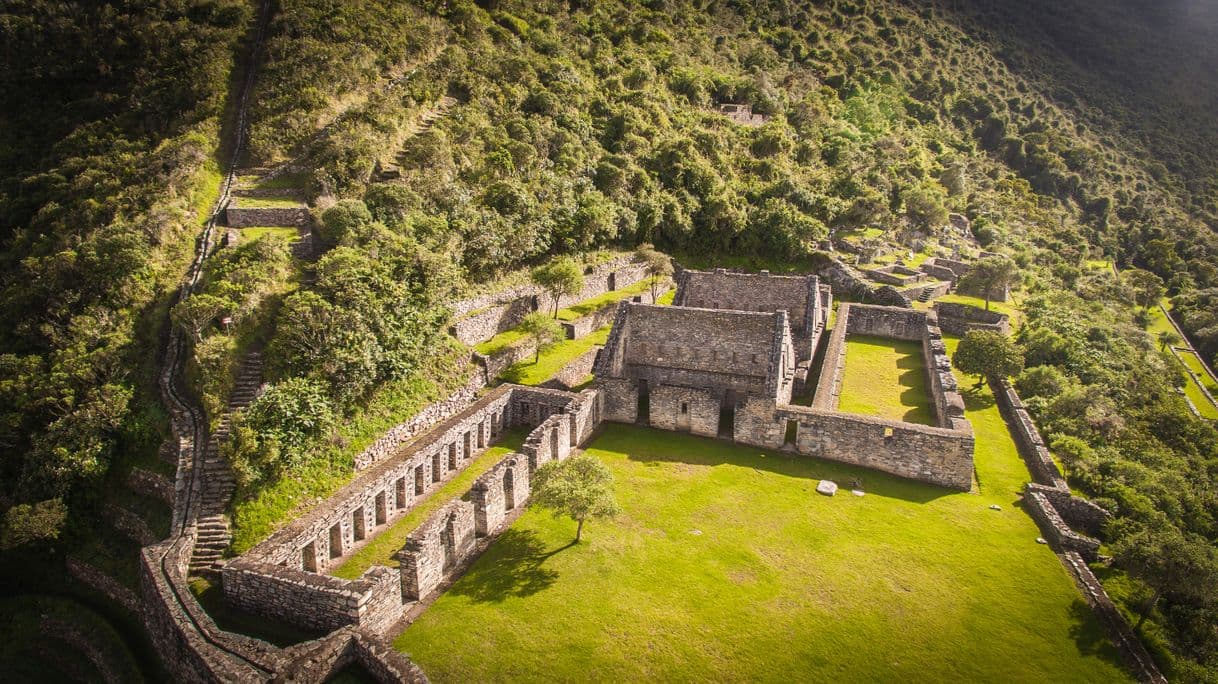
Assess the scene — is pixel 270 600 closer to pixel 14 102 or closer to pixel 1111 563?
pixel 1111 563

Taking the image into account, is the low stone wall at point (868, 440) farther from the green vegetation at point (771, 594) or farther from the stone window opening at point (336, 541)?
the stone window opening at point (336, 541)

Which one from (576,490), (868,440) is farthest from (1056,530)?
(576,490)

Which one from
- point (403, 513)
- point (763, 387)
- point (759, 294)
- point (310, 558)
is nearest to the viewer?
point (310, 558)

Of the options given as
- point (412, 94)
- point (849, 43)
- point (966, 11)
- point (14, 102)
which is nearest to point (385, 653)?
point (412, 94)

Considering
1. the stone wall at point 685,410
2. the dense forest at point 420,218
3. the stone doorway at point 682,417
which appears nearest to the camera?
the dense forest at point 420,218

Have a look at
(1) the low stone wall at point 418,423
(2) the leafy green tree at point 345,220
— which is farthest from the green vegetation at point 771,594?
(2) the leafy green tree at point 345,220

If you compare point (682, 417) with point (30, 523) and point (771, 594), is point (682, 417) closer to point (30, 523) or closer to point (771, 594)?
point (771, 594)
